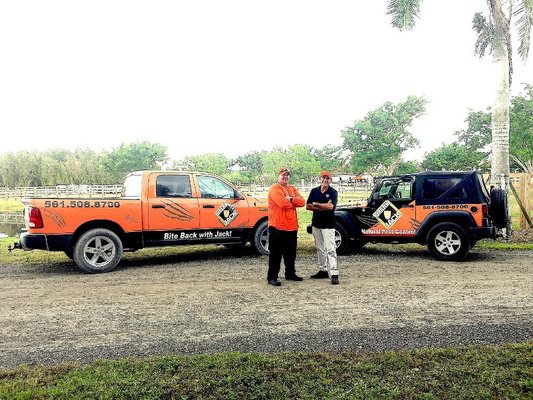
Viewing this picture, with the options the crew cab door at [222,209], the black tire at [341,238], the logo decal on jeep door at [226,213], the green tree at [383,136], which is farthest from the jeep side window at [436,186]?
the green tree at [383,136]

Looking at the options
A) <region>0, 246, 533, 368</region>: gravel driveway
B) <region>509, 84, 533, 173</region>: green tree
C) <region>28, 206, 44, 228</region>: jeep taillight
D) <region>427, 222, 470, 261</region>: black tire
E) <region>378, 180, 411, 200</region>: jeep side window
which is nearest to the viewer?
<region>0, 246, 533, 368</region>: gravel driveway

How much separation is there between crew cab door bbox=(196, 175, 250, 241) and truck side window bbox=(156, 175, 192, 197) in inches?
10.3

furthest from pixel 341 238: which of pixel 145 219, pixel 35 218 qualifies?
pixel 35 218

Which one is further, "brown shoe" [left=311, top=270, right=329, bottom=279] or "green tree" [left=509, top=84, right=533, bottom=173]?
"green tree" [left=509, top=84, right=533, bottom=173]

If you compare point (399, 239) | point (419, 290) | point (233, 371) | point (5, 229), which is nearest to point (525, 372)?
point (233, 371)

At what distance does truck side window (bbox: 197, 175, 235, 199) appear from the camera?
9.29m

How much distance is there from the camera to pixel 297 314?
535 cm

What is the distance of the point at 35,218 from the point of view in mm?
7672

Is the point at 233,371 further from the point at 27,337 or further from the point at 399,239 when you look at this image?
the point at 399,239

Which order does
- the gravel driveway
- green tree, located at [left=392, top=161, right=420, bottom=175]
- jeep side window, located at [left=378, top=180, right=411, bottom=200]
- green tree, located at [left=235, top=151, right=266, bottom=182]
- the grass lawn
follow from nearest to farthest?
the grass lawn → the gravel driveway → jeep side window, located at [left=378, top=180, right=411, bottom=200] → green tree, located at [left=392, top=161, right=420, bottom=175] → green tree, located at [left=235, top=151, right=266, bottom=182]

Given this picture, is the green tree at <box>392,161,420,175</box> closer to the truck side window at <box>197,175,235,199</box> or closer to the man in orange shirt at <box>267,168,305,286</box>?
the truck side window at <box>197,175,235,199</box>

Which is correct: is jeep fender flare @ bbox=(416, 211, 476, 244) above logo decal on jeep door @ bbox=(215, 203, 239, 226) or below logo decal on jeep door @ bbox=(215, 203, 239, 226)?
below

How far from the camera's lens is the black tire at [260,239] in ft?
31.4

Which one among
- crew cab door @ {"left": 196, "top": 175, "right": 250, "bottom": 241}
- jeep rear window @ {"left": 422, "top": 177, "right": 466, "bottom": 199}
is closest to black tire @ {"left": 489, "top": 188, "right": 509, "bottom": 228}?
jeep rear window @ {"left": 422, "top": 177, "right": 466, "bottom": 199}
